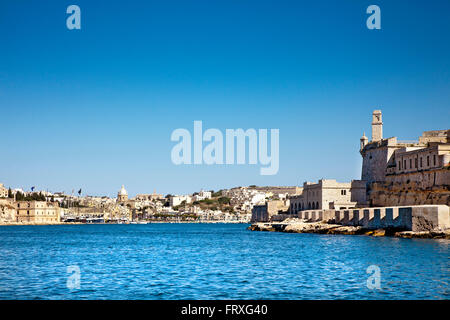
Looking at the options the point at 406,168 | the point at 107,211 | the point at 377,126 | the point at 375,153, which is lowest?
the point at 107,211

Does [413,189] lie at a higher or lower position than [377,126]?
lower

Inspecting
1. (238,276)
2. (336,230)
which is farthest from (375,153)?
(238,276)

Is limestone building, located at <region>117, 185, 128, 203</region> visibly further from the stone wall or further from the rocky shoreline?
the stone wall

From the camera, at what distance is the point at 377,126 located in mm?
62406

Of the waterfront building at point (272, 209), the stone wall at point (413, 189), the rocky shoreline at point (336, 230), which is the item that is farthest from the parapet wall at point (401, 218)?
the waterfront building at point (272, 209)

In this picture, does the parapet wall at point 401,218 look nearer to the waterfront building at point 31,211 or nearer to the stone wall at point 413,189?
the stone wall at point 413,189

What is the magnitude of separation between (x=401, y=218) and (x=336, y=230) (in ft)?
34.2

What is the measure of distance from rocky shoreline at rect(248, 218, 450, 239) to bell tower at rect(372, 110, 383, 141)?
13394 mm

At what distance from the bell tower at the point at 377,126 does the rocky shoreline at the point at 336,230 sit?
13394mm

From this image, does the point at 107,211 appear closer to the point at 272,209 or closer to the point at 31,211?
the point at 31,211

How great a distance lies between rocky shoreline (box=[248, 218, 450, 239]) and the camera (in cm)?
3503

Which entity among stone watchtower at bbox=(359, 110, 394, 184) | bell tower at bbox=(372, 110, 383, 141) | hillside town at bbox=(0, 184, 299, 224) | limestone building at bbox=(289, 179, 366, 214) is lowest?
hillside town at bbox=(0, 184, 299, 224)

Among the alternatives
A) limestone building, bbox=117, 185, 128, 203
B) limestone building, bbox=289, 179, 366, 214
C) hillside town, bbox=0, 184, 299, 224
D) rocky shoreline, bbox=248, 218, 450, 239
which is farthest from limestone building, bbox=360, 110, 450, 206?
limestone building, bbox=117, 185, 128, 203
